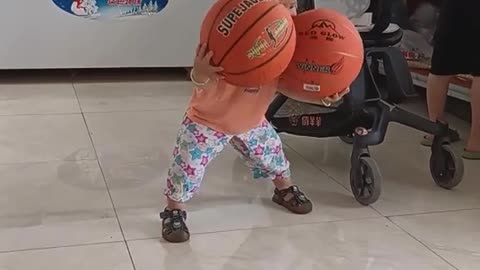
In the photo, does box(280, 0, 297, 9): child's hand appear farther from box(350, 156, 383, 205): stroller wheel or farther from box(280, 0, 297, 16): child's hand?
box(350, 156, 383, 205): stroller wheel

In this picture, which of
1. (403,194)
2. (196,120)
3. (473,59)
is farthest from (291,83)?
Answer: (473,59)

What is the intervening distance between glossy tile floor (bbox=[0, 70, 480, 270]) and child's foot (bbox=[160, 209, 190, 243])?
2 cm

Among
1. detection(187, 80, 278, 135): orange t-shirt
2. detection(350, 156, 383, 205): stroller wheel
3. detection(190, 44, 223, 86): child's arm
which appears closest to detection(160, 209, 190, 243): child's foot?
detection(187, 80, 278, 135): orange t-shirt

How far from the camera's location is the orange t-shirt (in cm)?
177

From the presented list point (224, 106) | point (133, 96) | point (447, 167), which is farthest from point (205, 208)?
point (133, 96)

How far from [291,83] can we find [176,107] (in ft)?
4.26

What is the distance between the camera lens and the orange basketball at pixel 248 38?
5.31 ft

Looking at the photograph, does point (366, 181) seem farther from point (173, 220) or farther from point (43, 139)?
point (43, 139)

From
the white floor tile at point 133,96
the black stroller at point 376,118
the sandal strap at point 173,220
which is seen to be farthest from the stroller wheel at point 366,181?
the white floor tile at point 133,96

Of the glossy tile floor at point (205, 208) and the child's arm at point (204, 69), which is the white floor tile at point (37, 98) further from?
the child's arm at point (204, 69)

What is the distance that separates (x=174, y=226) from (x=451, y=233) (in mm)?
709

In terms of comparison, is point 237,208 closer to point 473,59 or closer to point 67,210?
point 67,210

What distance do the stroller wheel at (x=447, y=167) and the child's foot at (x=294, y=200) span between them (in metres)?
0.46

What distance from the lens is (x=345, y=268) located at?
1644mm
